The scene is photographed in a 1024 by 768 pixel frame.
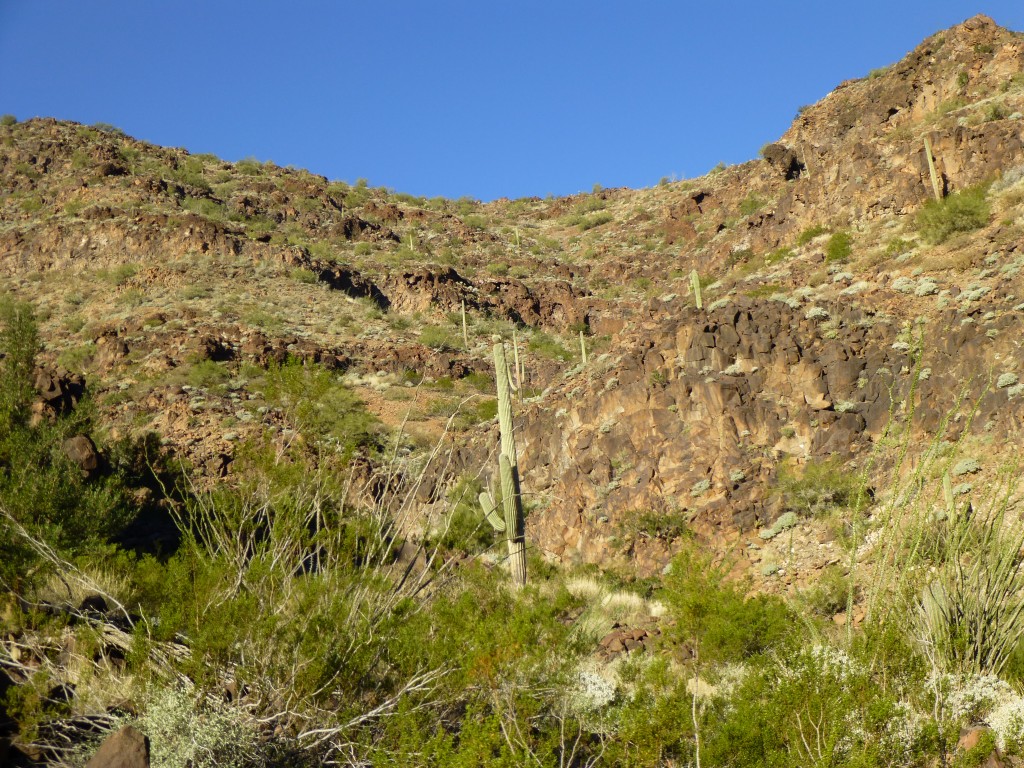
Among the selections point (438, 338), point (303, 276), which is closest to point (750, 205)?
point (438, 338)

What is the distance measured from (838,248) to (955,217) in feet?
8.66

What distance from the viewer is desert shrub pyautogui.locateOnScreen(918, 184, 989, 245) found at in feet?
55.1

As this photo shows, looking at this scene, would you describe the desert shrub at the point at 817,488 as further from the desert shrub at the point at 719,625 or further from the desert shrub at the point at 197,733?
the desert shrub at the point at 197,733

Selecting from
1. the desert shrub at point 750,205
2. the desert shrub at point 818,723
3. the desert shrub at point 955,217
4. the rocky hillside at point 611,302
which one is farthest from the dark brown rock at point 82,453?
the desert shrub at point 750,205

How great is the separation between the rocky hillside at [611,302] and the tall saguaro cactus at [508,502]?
1.54 meters

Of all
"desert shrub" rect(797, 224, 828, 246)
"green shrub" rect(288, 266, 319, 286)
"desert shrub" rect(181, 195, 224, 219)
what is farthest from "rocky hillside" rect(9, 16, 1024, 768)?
"desert shrub" rect(181, 195, 224, 219)

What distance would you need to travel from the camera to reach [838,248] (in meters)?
19.0

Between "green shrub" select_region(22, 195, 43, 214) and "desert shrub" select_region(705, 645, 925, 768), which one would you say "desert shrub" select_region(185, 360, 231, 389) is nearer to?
"green shrub" select_region(22, 195, 43, 214)

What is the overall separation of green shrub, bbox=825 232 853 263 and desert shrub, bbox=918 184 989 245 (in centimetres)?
160

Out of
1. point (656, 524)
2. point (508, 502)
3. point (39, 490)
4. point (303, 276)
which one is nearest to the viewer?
point (39, 490)

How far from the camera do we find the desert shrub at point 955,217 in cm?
1678

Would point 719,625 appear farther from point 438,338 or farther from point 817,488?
point 438,338

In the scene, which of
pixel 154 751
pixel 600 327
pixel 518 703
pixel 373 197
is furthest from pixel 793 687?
pixel 373 197

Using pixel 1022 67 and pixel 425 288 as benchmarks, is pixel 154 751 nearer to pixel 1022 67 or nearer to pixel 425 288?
pixel 1022 67
